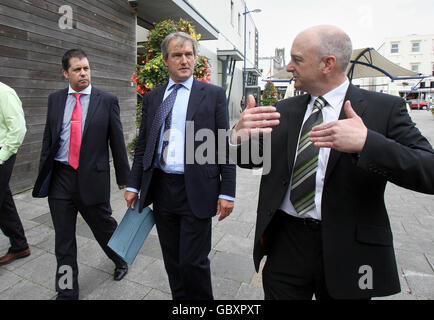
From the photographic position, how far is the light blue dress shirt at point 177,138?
1.98 meters

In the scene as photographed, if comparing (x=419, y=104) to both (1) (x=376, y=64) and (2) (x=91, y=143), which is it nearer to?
(1) (x=376, y=64)

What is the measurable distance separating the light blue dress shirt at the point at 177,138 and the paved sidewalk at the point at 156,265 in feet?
3.80

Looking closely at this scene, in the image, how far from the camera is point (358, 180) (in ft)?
4.14

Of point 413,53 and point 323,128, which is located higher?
point 413,53

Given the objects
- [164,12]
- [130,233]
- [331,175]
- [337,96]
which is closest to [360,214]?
[331,175]

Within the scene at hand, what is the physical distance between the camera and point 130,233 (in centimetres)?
217

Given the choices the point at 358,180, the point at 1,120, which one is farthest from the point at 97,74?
the point at 358,180

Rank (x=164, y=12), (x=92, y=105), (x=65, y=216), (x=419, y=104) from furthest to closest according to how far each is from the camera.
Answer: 1. (x=419, y=104)
2. (x=164, y=12)
3. (x=92, y=105)
4. (x=65, y=216)

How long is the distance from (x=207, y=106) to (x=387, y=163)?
1.24m

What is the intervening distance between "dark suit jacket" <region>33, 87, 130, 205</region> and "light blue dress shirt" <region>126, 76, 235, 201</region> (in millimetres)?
689

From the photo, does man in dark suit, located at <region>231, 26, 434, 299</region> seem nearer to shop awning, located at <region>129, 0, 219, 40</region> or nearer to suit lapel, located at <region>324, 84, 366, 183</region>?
suit lapel, located at <region>324, 84, 366, 183</region>

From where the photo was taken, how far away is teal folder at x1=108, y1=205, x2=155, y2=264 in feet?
7.01

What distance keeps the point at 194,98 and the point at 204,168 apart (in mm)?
500
